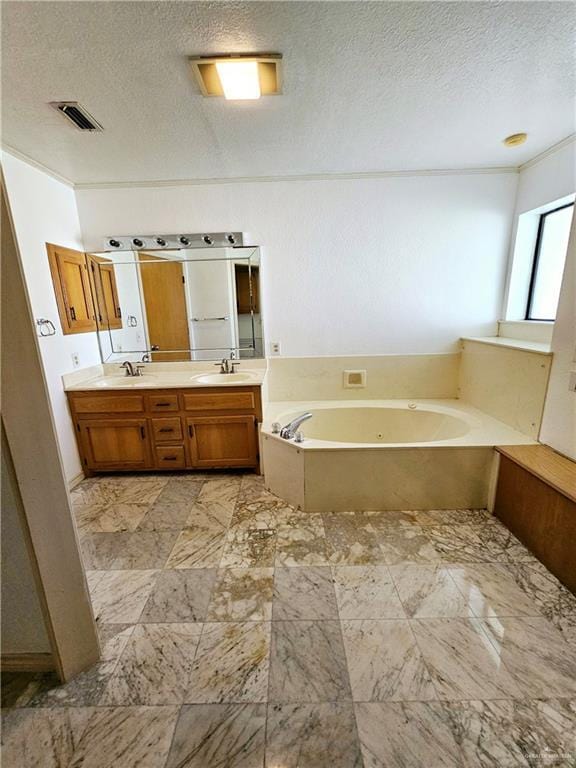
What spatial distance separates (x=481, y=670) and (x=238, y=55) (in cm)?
262

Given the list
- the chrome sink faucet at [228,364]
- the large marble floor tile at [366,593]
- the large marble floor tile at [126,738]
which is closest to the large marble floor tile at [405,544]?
the large marble floor tile at [366,593]

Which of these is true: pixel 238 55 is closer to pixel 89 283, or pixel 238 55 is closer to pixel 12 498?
pixel 12 498

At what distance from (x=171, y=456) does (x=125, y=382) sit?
759 millimetres

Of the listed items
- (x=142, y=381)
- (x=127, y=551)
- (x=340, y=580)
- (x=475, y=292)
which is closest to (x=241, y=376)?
(x=142, y=381)

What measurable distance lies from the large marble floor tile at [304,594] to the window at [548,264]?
99.5 inches

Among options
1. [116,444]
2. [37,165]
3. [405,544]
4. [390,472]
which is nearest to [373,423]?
[390,472]

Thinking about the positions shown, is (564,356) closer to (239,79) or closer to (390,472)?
(390,472)

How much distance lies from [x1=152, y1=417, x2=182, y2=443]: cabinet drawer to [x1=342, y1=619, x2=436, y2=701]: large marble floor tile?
5.65ft

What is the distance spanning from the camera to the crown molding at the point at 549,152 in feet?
6.55

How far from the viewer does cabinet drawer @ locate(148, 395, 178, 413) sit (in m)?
2.39

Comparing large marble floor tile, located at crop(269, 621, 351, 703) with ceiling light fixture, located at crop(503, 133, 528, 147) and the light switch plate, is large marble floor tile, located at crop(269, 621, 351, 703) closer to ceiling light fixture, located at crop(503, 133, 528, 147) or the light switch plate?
the light switch plate

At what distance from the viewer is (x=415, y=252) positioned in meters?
2.65

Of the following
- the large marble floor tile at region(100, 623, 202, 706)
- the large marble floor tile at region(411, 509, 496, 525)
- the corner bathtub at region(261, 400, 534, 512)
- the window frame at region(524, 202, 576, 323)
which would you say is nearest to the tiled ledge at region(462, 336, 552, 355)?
the window frame at region(524, 202, 576, 323)

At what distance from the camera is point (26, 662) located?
1.13m
